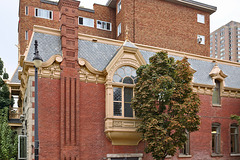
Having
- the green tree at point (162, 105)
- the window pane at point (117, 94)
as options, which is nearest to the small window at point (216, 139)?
the green tree at point (162, 105)

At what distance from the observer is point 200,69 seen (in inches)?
1062

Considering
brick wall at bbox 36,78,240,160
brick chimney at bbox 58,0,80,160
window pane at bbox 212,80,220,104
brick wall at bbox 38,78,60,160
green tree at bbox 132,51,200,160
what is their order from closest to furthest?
1. green tree at bbox 132,51,200,160
2. brick wall at bbox 38,78,60,160
3. brick wall at bbox 36,78,240,160
4. brick chimney at bbox 58,0,80,160
5. window pane at bbox 212,80,220,104

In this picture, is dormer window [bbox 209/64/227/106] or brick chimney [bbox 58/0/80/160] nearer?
brick chimney [bbox 58/0/80/160]

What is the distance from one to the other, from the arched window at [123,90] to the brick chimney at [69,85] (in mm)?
2766

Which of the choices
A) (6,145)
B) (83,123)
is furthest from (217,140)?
(6,145)

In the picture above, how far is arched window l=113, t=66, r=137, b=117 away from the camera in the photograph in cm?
2141

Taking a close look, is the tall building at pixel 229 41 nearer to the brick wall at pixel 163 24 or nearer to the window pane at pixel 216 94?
the brick wall at pixel 163 24

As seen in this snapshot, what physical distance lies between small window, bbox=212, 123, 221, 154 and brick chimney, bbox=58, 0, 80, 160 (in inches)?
504

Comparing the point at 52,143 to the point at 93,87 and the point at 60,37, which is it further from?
the point at 60,37

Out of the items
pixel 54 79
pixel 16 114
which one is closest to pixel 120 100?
pixel 54 79

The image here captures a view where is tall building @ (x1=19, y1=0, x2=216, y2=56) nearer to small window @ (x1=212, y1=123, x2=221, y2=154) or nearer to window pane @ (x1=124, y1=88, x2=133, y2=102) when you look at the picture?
window pane @ (x1=124, y1=88, x2=133, y2=102)

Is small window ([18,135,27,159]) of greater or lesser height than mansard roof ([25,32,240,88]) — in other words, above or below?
below

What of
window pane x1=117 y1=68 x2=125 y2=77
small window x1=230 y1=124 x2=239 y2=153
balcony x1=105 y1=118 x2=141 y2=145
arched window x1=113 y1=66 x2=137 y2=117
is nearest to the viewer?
balcony x1=105 y1=118 x2=141 y2=145

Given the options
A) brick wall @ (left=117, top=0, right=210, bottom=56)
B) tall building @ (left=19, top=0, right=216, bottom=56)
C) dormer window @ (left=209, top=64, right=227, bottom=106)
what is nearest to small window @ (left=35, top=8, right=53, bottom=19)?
tall building @ (left=19, top=0, right=216, bottom=56)
